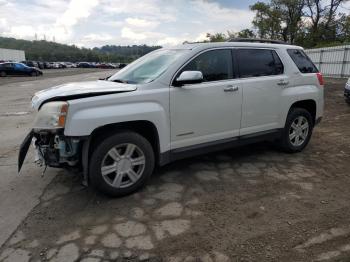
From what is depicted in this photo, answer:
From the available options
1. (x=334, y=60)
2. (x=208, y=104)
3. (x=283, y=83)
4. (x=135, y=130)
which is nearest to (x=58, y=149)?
(x=135, y=130)

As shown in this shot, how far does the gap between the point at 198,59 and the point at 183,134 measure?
106 cm

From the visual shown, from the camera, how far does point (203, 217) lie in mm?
3707

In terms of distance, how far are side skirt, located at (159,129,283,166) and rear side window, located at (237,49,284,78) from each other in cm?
95

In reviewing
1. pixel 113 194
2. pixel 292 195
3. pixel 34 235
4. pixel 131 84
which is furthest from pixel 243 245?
pixel 131 84

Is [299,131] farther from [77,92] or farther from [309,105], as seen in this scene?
[77,92]

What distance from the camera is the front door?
14.7ft

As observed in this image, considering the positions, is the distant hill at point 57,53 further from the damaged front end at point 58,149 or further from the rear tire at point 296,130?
the damaged front end at point 58,149

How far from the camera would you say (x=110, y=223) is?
360 centimetres

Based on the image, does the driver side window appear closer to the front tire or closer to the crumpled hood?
the crumpled hood

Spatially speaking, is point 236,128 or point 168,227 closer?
point 168,227

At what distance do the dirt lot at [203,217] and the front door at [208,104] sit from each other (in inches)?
24.2

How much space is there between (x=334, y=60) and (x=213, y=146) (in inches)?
766

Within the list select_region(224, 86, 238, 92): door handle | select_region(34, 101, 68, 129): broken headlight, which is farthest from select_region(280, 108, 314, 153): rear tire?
select_region(34, 101, 68, 129): broken headlight

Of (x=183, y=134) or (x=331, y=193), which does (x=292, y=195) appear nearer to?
(x=331, y=193)
